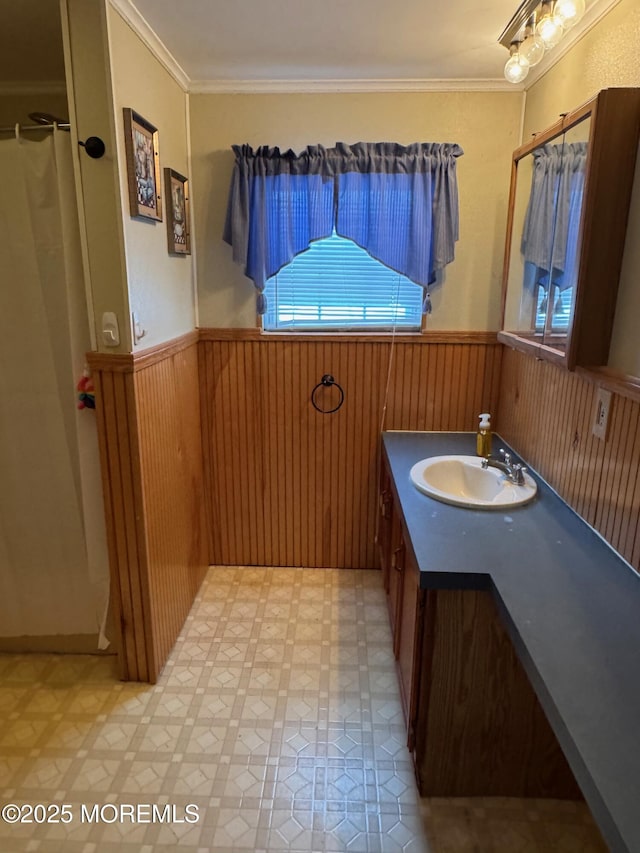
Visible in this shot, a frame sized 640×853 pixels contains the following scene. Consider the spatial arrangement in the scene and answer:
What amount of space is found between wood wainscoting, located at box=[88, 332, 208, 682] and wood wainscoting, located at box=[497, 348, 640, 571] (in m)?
1.43

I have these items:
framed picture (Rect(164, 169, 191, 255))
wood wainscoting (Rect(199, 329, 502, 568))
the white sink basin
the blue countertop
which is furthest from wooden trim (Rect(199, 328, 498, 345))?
the blue countertop

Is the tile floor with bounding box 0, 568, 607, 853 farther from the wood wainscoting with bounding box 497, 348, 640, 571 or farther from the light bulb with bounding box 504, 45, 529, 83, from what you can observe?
the light bulb with bounding box 504, 45, 529, 83

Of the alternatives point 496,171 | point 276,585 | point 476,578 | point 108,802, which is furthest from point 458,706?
point 496,171

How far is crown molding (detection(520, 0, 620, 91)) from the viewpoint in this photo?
5.23 feet

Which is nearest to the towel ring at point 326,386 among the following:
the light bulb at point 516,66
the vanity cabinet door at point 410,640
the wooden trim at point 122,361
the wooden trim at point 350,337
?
the wooden trim at point 350,337

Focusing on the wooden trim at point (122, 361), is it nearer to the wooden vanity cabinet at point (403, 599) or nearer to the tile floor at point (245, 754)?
the wooden vanity cabinet at point (403, 599)

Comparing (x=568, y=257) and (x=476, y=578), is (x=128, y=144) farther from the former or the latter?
(x=476, y=578)

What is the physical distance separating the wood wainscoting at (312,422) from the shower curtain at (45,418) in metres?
0.80

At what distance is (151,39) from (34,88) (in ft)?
2.26

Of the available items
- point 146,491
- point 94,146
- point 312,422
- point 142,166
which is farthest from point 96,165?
point 312,422

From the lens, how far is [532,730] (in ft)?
5.23

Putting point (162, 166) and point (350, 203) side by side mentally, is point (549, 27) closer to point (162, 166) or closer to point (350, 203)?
point (350, 203)

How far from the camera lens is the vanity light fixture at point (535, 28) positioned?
149 cm

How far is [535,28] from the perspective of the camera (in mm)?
1625
